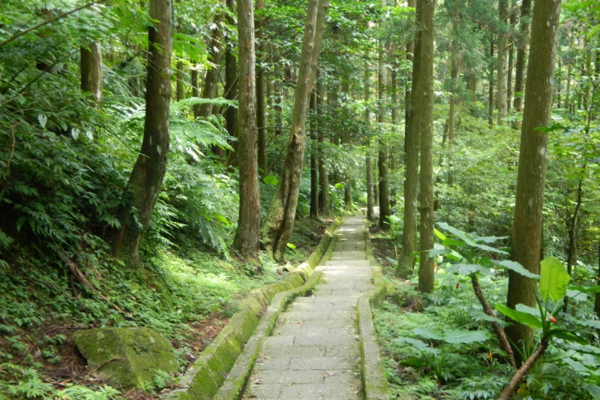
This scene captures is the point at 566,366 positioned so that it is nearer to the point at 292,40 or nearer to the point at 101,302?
the point at 101,302

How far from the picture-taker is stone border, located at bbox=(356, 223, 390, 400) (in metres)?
4.33

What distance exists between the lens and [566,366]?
440cm

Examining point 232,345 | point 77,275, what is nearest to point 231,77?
point 77,275

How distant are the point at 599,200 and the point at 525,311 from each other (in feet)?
25.9

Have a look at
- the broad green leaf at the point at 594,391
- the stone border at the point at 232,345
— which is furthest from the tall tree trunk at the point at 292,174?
the broad green leaf at the point at 594,391

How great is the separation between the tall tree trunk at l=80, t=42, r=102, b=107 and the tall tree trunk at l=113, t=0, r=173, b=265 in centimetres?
183

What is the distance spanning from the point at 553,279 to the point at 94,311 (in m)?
4.63

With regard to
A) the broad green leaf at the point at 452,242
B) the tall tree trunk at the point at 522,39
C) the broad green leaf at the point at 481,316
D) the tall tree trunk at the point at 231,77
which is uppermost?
the tall tree trunk at the point at 522,39

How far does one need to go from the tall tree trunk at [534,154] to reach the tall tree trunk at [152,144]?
4480 millimetres

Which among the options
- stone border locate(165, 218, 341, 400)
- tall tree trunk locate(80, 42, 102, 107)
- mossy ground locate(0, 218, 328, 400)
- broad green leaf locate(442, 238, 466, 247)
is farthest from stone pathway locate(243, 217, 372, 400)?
tall tree trunk locate(80, 42, 102, 107)

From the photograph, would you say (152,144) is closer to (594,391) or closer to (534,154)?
(534,154)

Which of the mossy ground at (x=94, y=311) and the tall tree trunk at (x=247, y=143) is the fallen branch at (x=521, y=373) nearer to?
the mossy ground at (x=94, y=311)

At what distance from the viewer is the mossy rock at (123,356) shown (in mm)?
4020

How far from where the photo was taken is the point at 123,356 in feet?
13.6
